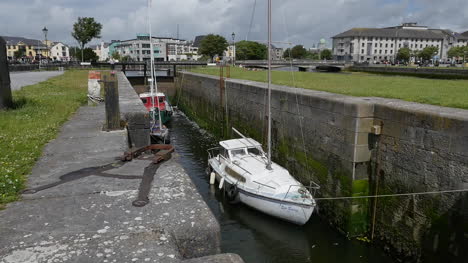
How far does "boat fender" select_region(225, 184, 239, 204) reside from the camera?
12.6 m

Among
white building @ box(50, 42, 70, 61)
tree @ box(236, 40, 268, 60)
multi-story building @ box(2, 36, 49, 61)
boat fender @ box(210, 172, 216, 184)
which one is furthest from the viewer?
white building @ box(50, 42, 70, 61)

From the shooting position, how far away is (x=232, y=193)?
1286 centimetres

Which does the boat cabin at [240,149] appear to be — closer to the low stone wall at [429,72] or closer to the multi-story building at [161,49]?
the low stone wall at [429,72]

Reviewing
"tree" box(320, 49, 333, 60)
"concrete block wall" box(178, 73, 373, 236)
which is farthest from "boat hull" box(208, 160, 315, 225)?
"tree" box(320, 49, 333, 60)

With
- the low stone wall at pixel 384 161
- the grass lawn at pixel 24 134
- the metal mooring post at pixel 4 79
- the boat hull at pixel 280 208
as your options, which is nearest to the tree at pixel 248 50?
the grass lawn at pixel 24 134

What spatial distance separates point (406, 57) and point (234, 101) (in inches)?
4045

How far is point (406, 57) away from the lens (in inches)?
4286

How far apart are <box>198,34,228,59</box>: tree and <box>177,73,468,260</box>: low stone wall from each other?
97342mm

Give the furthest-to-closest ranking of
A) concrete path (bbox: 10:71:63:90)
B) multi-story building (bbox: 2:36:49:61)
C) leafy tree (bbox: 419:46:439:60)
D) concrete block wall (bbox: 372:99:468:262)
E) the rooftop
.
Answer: multi-story building (bbox: 2:36:49:61) < leafy tree (bbox: 419:46:439:60) < concrete path (bbox: 10:71:63:90) < the rooftop < concrete block wall (bbox: 372:99:468:262)

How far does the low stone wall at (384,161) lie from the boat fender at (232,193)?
2.77 meters

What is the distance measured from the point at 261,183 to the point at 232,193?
165 cm

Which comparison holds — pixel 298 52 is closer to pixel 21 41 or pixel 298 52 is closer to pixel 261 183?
pixel 21 41

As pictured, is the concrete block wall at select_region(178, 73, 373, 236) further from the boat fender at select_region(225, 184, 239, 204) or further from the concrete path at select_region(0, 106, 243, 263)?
the concrete path at select_region(0, 106, 243, 263)

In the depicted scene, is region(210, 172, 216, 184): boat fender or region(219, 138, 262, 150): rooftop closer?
region(219, 138, 262, 150): rooftop
